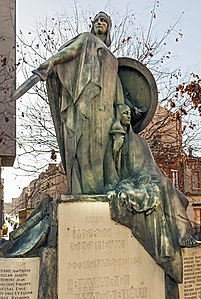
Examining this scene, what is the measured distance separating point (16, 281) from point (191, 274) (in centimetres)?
183

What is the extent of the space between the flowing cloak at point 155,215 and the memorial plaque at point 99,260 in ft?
0.30

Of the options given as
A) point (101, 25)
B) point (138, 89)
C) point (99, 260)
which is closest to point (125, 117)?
point (138, 89)

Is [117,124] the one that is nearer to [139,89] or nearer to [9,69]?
[139,89]

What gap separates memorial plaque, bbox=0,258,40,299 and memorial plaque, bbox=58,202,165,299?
0.28m

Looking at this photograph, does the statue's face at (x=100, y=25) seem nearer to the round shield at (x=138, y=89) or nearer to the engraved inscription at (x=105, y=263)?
the round shield at (x=138, y=89)

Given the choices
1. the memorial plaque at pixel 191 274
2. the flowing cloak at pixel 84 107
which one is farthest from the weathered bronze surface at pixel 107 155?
the memorial plaque at pixel 191 274

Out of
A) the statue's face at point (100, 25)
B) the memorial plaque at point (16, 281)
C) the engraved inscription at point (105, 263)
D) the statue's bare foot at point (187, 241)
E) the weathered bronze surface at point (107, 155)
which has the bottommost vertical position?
the memorial plaque at point (16, 281)

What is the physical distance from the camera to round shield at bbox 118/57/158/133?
5.88 metres

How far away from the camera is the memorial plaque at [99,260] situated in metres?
Result: 4.65

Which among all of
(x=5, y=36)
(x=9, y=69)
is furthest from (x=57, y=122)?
(x=5, y=36)

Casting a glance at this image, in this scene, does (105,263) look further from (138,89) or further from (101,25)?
(101,25)

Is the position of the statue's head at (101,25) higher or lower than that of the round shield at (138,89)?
higher

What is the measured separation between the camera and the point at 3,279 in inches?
183

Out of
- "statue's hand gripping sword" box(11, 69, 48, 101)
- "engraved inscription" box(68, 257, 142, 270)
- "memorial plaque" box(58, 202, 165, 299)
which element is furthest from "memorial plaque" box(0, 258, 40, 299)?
"statue's hand gripping sword" box(11, 69, 48, 101)
